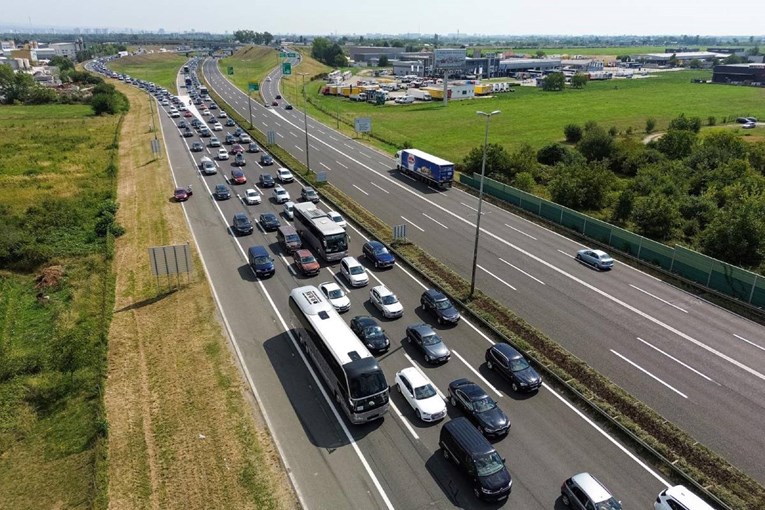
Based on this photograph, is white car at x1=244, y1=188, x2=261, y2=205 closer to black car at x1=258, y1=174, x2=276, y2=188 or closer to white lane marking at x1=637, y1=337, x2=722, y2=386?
black car at x1=258, y1=174, x2=276, y2=188

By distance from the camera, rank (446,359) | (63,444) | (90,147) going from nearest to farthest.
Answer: (63,444) → (446,359) → (90,147)

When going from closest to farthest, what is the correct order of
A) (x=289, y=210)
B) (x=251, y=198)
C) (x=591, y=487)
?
1. (x=591, y=487)
2. (x=289, y=210)
3. (x=251, y=198)

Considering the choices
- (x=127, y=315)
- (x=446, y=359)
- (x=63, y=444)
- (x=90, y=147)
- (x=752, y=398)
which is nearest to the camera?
(x=63, y=444)

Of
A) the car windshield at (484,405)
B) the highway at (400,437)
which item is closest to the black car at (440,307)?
the highway at (400,437)

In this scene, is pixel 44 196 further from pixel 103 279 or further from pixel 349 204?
pixel 349 204

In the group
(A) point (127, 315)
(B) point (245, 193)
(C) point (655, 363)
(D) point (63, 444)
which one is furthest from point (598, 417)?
(B) point (245, 193)

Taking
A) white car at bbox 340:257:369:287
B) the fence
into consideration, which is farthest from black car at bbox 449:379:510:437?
the fence

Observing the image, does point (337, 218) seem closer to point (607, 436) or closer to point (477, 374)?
point (477, 374)

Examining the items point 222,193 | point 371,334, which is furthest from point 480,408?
point 222,193
